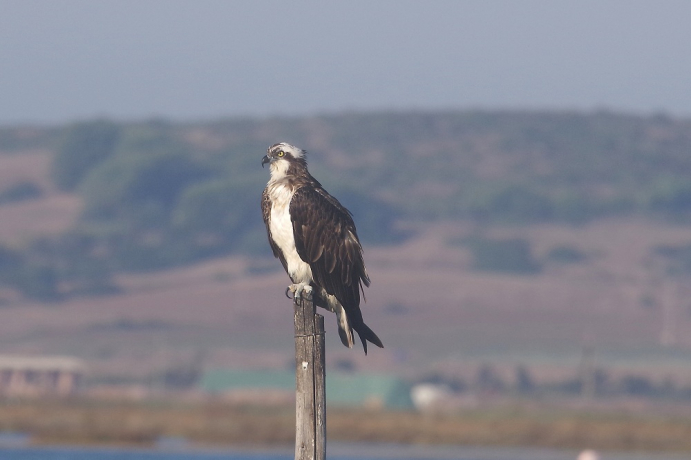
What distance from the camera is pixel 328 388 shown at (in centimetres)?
8775

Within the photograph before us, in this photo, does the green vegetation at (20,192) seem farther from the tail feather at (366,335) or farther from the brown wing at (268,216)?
the tail feather at (366,335)

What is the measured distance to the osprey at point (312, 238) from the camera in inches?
538

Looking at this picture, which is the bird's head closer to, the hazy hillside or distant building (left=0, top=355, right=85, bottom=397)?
distant building (left=0, top=355, right=85, bottom=397)

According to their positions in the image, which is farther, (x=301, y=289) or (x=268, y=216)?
(x=268, y=216)

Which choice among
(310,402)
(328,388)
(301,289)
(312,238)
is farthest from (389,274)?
(310,402)

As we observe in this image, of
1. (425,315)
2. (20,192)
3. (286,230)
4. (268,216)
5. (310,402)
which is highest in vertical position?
(20,192)

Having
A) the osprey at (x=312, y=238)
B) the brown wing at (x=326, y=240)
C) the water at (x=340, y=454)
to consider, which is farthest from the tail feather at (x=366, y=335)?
the water at (x=340, y=454)

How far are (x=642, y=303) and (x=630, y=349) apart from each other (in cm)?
1975

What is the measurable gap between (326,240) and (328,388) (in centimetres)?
7435

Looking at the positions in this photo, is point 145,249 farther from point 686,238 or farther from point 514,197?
point 686,238

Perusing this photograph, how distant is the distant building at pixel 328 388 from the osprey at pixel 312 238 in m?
64.7

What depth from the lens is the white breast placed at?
46.3 feet

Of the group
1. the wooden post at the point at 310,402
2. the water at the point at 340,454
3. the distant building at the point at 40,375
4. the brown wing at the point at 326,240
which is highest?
the distant building at the point at 40,375

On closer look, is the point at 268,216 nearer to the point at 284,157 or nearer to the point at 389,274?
the point at 284,157
